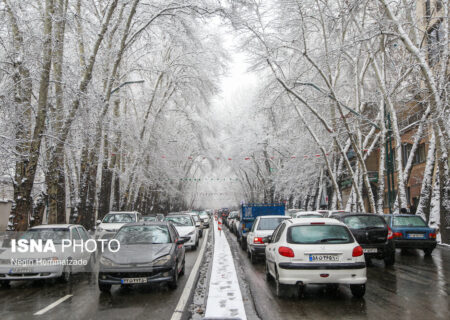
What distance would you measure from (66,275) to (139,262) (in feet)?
8.74

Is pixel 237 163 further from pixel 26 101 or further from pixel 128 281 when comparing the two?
pixel 128 281

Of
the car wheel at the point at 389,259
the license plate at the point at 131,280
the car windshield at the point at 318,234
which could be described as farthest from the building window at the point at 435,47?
the license plate at the point at 131,280

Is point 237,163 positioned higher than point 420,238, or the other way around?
point 237,163

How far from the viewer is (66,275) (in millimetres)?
9930

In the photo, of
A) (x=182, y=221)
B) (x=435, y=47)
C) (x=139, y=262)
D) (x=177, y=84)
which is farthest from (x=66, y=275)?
(x=177, y=84)

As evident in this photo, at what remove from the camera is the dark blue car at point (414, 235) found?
1489 cm

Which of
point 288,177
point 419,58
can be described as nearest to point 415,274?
point 419,58

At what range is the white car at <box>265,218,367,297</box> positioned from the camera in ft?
24.6

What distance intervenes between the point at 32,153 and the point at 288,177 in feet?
101

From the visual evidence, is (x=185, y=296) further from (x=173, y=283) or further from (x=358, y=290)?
(x=358, y=290)

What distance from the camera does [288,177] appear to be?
135ft

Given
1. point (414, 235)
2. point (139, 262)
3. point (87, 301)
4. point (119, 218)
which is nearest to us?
point (87, 301)

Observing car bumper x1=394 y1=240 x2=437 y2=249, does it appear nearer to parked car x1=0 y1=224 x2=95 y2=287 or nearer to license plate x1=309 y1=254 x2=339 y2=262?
license plate x1=309 y1=254 x2=339 y2=262

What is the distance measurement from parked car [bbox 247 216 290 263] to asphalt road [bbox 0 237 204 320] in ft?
13.1
